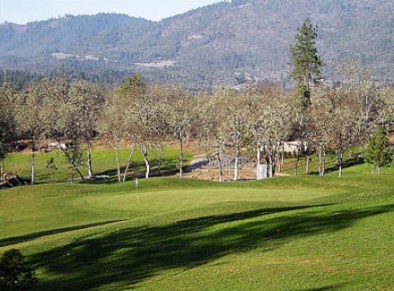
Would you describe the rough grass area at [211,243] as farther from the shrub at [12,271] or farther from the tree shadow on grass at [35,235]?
the shrub at [12,271]

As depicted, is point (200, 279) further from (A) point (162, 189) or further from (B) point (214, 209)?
(A) point (162, 189)

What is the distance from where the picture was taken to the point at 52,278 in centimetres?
2067

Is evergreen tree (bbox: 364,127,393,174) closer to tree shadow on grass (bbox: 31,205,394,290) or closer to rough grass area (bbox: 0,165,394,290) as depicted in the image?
rough grass area (bbox: 0,165,394,290)

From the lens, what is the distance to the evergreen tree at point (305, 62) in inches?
3506

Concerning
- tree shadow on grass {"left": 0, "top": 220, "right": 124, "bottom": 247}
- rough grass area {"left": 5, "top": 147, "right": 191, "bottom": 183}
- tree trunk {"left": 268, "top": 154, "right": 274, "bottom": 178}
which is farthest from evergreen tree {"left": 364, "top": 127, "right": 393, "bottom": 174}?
tree shadow on grass {"left": 0, "top": 220, "right": 124, "bottom": 247}

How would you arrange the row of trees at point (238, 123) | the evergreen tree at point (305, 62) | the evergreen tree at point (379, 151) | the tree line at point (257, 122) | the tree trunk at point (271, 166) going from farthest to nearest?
1. the evergreen tree at point (305, 62)
2. the row of trees at point (238, 123)
3. the tree line at point (257, 122)
4. the tree trunk at point (271, 166)
5. the evergreen tree at point (379, 151)

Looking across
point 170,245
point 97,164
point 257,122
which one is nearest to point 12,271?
point 170,245

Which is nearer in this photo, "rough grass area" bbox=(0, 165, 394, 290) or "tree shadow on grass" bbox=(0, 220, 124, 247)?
"rough grass area" bbox=(0, 165, 394, 290)

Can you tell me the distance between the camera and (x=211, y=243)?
869 inches

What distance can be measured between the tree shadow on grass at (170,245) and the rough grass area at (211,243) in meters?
0.05

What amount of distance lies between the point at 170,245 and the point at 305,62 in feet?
236

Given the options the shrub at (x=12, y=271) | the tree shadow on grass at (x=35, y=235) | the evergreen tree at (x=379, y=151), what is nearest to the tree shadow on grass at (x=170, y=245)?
the shrub at (x=12, y=271)

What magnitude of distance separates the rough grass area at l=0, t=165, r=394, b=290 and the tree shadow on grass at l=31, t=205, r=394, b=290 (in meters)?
0.05

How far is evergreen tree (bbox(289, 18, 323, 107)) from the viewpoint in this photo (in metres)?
89.1
